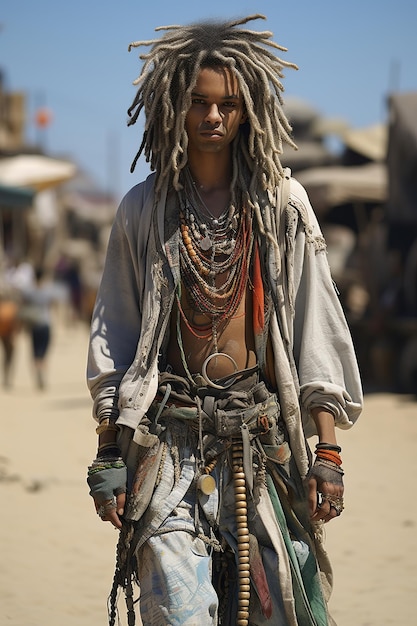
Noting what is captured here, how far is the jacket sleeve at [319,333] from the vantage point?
137 inches

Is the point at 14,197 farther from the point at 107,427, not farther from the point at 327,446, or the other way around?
the point at 327,446

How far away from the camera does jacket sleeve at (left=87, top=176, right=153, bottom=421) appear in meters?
3.55

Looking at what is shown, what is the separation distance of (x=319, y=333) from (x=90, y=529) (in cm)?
398

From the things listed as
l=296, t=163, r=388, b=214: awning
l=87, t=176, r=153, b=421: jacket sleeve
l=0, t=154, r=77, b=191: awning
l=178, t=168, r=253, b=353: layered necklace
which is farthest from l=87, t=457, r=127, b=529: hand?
l=0, t=154, r=77, b=191: awning

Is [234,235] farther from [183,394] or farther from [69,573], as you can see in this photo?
[69,573]

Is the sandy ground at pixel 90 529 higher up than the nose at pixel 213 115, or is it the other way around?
the nose at pixel 213 115

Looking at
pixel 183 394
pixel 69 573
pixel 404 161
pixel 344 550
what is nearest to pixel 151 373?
pixel 183 394

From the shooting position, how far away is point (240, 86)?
11.4 feet

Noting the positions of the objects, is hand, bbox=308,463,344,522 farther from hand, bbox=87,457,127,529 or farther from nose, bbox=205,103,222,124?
nose, bbox=205,103,222,124

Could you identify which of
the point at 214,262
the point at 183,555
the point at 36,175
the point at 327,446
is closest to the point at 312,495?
the point at 327,446

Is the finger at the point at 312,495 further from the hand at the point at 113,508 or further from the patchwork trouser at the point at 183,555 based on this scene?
the hand at the point at 113,508

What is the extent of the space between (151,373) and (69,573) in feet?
9.88

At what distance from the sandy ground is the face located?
2.67m

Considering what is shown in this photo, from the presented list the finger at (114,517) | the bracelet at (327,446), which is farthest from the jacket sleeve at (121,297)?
the bracelet at (327,446)
